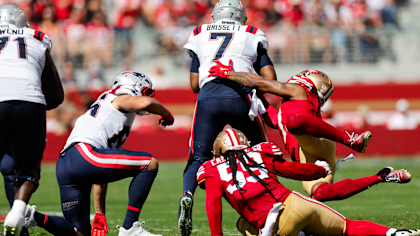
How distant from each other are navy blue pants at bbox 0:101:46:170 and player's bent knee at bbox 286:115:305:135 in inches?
85.4

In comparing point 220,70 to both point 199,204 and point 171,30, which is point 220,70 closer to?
point 199,204

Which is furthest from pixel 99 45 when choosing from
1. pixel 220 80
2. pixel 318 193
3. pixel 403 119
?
pixel 318 193

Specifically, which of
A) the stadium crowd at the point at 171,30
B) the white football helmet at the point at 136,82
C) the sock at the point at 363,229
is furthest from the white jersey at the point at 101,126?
the stadium crowd at the point at 171,30

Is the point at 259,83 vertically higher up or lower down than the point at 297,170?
higher up

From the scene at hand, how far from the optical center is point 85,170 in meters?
4.44

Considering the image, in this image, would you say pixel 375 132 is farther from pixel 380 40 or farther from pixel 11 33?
pixel 11 33

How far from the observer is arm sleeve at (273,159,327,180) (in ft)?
13.5

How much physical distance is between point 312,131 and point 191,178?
1.16 m

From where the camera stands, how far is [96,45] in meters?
17.1

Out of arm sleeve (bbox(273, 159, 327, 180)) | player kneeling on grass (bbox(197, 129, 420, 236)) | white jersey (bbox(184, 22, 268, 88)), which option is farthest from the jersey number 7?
arm sleeve (bbox(273, 159, 327, 180))

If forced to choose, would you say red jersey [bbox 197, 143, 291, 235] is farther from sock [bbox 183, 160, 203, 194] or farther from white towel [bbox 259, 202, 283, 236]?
sock [bbox 183, 160, 203, 194]

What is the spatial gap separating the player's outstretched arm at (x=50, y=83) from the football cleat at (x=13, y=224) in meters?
1.39

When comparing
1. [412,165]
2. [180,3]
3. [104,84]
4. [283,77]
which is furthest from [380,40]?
[104,84]

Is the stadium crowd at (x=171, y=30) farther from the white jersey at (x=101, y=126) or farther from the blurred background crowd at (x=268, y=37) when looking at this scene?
the white jersey at (x=101, y=126)
